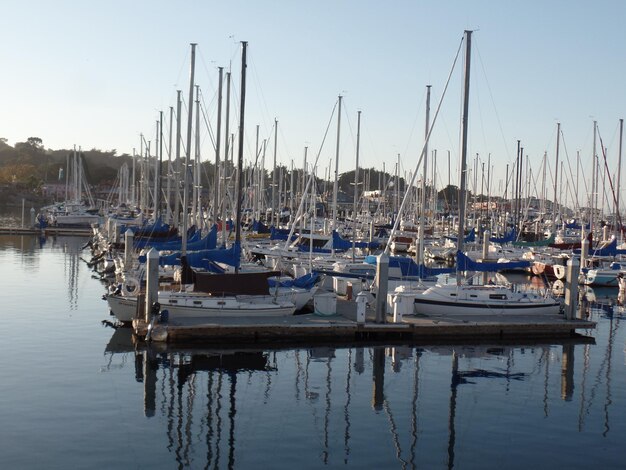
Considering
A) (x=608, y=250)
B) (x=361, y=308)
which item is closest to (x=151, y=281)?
(x=361, y=308)

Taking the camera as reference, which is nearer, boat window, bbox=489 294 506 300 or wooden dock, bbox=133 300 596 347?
wooden dock, bbox=133 300 596 347

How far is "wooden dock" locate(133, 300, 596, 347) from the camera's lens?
89.1 ft

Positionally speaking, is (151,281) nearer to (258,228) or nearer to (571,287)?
(571,287)

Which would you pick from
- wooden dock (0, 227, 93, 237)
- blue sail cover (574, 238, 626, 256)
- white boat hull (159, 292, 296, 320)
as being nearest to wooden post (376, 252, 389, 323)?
white boat hull (159, 292, 296, 320)

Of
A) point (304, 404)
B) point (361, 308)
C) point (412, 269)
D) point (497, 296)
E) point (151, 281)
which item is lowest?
point (304, 404)

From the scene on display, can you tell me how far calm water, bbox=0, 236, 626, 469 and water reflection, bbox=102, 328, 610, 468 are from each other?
0.06m

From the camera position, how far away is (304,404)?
21.1 meters

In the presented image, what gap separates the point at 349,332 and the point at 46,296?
17544 mm

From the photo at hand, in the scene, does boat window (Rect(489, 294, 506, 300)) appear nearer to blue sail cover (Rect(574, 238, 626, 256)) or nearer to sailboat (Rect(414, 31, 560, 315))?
sailboat (Rect(414, 31, 560, 315))

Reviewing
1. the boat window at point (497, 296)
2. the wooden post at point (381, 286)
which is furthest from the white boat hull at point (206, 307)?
the boat window at point (497, 296)

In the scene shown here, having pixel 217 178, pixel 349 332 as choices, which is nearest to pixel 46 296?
pixel 217 178

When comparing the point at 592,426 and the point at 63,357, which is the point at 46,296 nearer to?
the point at 63,357

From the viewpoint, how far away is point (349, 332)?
93.1 feet

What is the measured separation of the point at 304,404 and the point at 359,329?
7.61m
